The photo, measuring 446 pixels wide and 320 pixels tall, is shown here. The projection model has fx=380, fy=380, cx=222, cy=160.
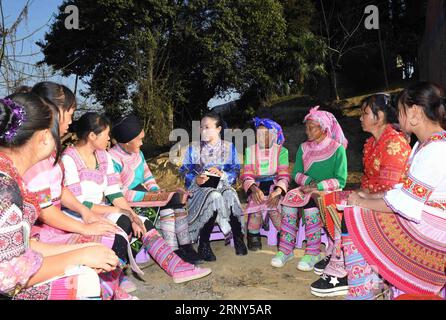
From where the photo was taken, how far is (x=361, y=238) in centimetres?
242

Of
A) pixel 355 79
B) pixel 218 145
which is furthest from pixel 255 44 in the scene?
pixel 218 145

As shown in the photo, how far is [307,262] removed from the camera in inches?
141

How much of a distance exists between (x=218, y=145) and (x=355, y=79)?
65.7ft

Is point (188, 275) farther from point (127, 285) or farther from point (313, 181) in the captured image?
point (313, 181)

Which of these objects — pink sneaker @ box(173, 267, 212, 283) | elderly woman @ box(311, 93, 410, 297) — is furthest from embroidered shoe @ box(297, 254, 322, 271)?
pink sneaker @ box(173, 267, 212, 283)

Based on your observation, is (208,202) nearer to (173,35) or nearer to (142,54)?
(142,54)

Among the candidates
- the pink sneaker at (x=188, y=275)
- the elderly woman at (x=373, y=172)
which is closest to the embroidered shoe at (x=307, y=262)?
the elderly woman at (x=373, y=172)

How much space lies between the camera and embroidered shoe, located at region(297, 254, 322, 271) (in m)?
3.54

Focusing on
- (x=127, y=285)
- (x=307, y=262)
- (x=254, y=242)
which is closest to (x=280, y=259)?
(x=307, y=262)

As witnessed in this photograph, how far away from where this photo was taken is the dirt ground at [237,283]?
3057mm

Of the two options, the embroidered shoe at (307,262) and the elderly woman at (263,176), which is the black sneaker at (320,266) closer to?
the embroidered shoe at (307,262)

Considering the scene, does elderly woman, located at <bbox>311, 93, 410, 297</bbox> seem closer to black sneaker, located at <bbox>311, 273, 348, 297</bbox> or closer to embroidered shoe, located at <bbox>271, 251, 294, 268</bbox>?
black sneaker, located at <bbox>311, 273, 348, 297</bbox>

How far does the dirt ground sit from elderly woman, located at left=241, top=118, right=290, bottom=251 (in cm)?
38

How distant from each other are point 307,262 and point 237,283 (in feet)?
2.39
